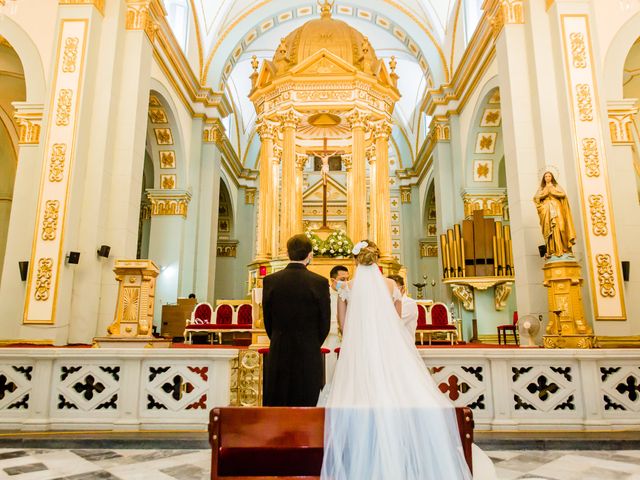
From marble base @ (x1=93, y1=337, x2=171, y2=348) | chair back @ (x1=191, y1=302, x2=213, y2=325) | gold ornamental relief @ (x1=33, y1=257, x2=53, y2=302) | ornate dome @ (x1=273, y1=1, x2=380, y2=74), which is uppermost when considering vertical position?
ornate dome @ (x1=273, y1=1, x2=380, y2=74)

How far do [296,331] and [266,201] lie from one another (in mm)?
9039

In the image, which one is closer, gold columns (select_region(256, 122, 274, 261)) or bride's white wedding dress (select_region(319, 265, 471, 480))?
bride's white wedding dress (select_region(319, 265, 471, 480))

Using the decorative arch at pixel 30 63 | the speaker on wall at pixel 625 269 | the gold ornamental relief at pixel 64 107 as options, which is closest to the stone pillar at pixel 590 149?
the speaker on wall at pixel 625 269

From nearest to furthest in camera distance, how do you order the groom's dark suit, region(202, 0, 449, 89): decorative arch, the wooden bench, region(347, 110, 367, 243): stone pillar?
the wooden bench → the groom's dark suit → region(347, 110, 367, 243): stone pillar → region(202, 0, 449, 89): decorative arch

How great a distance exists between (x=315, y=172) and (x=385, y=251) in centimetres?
1039

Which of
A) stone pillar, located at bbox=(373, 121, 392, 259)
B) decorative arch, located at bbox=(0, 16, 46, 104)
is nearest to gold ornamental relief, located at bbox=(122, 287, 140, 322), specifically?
decorative arch, located at bbox=(0, 16, 46, 104)

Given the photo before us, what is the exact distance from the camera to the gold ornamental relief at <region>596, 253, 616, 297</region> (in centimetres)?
696

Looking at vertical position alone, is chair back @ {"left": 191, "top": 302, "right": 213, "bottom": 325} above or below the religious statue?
below

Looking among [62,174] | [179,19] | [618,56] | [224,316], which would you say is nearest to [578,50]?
[618,56]

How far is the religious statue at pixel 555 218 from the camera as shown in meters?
6.77

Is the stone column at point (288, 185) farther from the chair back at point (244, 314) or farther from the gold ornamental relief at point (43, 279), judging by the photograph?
the gold ornamental relief at point (43, 279)

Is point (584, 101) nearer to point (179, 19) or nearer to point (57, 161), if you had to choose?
point (57, 161)

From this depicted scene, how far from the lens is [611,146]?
770cm

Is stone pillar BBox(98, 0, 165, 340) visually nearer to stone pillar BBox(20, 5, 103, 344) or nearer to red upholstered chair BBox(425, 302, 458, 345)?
stone pillar BBox(20, 5, 103, 344)
